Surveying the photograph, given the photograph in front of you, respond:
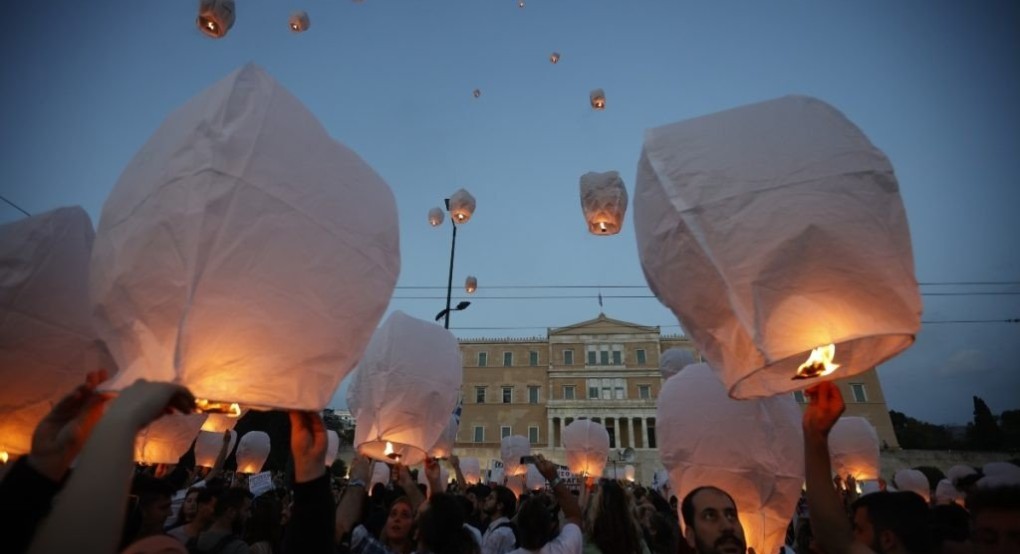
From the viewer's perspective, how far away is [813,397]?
223cm

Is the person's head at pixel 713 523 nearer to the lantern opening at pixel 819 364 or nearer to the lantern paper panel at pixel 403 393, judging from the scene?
the lantern opening at pixel 819 364

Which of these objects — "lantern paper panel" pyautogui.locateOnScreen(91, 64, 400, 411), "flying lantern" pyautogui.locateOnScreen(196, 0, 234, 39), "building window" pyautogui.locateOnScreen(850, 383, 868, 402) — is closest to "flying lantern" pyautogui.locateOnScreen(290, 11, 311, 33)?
"flying lantern" pyautogui.locateOnScreen(196, 0, 234, 39)

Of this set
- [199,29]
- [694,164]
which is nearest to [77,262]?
[694,164]

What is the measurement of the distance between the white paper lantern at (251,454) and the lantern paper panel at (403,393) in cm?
633

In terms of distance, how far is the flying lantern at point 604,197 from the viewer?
12.9 feet

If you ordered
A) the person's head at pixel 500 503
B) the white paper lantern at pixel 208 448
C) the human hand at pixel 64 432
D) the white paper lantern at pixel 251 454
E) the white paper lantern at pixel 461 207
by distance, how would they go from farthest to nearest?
the white paper lantern at pixel 461 207 → the white paper lantern at pixel 251 454 → the white paper lantern at pixel 208 448 → the person's head at pixel 500 503 → the human hand at pixel 64 432

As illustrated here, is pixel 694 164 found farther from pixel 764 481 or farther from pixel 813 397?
pixel 764 481

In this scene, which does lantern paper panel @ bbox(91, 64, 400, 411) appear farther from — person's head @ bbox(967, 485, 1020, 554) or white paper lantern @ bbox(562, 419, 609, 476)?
white paper lantern @ bbox(562, 419, 609, 476)

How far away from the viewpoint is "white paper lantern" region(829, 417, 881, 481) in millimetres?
6613

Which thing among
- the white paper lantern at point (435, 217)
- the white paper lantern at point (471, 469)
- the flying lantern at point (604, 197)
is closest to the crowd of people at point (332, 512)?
the flying lantern at point (604, 197)

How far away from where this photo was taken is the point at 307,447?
69.5 inches

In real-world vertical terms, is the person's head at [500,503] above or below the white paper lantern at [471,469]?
below

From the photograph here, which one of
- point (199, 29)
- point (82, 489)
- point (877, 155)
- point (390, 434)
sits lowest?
point (82, 489)

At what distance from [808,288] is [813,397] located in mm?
850
